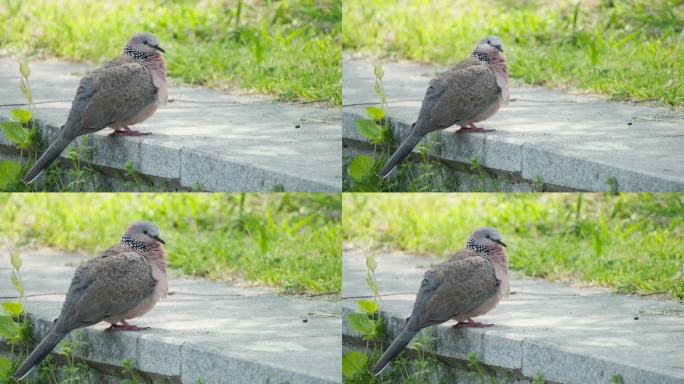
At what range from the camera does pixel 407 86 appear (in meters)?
9.09

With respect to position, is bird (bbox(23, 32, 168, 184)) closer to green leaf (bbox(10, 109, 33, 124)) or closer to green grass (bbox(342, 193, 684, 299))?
green leaf (bbox(10, 109, 33, 124))

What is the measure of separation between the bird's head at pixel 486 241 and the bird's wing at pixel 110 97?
2.05 meters

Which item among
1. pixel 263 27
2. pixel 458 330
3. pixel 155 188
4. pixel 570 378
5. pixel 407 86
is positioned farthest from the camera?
pixel 263 27

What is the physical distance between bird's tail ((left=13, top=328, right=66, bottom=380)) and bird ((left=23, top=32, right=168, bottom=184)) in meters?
1.01

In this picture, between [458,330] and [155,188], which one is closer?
[458,330]

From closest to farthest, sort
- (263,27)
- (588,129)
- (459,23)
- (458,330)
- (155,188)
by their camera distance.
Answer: (458,330) < (155,188) < (588,129) < (263,27) < (459,23)

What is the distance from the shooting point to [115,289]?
6.45 metres

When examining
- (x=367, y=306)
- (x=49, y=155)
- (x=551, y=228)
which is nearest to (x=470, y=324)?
(x=367, y=306)

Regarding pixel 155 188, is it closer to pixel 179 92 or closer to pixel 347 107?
pixel 347 107

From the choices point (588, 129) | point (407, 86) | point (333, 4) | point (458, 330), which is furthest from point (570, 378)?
point (333, 4)

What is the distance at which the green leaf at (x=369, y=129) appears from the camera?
289 inches

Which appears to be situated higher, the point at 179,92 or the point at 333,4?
the point at 333,4

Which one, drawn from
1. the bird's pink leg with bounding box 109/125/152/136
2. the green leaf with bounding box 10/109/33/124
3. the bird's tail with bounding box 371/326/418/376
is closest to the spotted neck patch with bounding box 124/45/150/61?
the bird's pink leg with bounding box 109/125/152/136

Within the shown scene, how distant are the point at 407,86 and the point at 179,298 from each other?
2.43 m
